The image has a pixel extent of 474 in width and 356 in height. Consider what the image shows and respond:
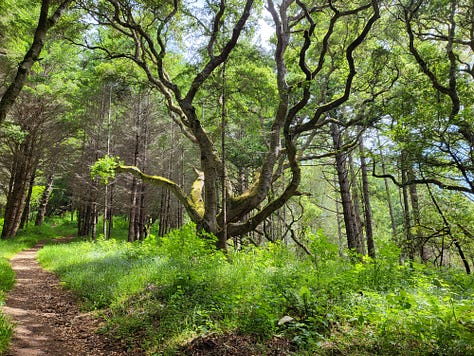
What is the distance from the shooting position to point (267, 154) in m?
11.8

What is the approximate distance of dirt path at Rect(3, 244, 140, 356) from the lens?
15.1 ft

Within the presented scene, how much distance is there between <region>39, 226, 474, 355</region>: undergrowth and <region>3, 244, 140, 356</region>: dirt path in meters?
0.31

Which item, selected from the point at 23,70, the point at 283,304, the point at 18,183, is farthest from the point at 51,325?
the point at 18,183

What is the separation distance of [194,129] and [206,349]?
313 inches

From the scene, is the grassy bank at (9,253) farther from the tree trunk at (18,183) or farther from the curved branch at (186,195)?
the curved branch at (186,195)

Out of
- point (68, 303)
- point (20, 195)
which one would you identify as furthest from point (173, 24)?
point (20, 195)

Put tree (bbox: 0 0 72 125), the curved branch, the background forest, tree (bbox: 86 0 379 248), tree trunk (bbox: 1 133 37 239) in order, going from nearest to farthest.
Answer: the background forest, tree (bbox: 0 0 72 125), tree (bbox: 86 0 379 248), the curved branch, tree trunk (bbox: 1 133 37 239)

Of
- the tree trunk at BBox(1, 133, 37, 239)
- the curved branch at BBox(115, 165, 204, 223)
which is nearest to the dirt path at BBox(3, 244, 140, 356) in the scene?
the curved branch at BBox(115, 165, 204, 223)

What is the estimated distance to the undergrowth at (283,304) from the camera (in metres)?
3.74

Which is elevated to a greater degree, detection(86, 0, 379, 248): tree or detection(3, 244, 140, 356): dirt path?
detection(86, 0, 379, 248): tree

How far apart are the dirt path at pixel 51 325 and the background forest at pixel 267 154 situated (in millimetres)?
361

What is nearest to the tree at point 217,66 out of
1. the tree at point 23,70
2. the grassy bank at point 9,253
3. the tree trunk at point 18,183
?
the tree at point 23,70

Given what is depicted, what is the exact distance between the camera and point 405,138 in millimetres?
9273

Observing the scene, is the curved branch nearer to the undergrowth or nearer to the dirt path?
the undergrowth
